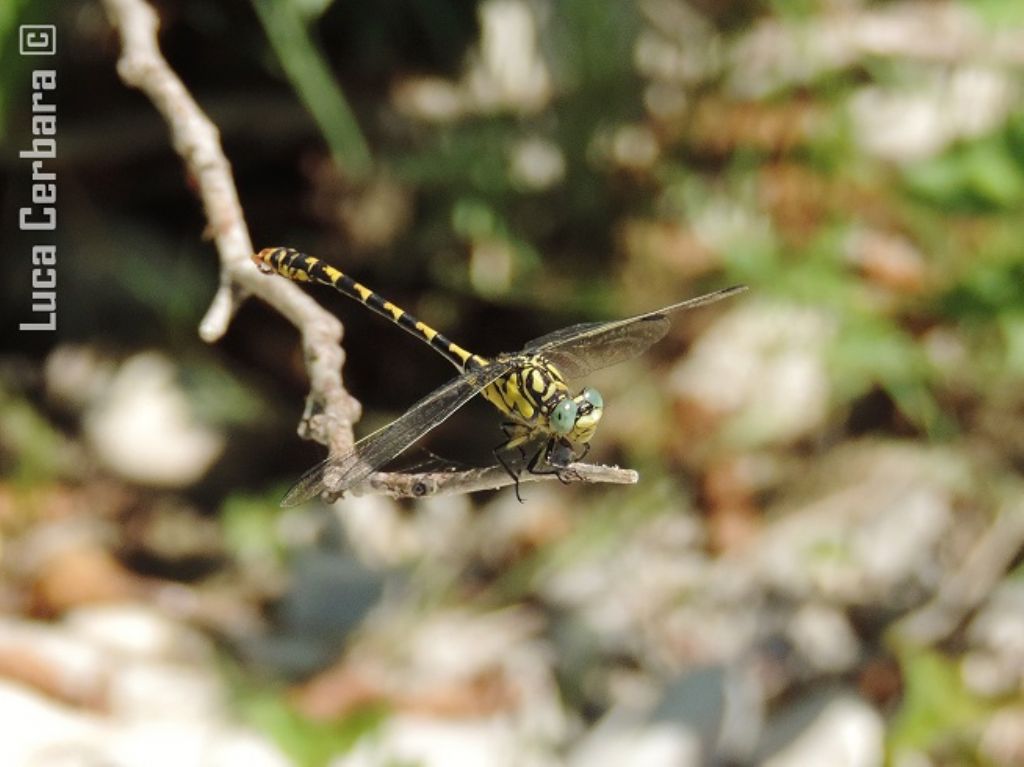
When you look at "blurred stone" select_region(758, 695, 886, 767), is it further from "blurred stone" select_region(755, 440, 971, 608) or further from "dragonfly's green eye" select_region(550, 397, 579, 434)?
"dragonfly's green eye" select_region(550, 397, 579, 434)

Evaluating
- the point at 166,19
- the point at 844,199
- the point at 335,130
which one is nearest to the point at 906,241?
the point at 844,199

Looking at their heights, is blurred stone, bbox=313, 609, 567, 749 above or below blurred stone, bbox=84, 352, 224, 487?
below

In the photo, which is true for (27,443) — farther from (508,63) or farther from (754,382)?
(754,382)

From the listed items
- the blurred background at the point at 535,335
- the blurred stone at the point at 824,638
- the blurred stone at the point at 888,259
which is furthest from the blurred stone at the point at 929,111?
the blurred stone at the point at 824,638

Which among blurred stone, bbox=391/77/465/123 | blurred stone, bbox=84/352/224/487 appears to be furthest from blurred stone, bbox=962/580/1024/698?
blurred stone, bbox=84/352/224/487

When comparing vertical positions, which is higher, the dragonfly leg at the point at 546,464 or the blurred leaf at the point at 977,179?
the blurred leaf at the point at 977,179

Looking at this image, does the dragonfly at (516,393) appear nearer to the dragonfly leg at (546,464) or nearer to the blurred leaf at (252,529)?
the dragonfly leg at (546,464)
